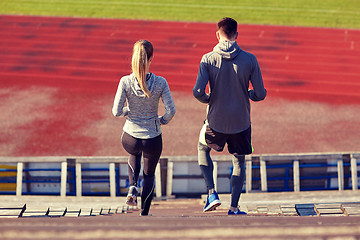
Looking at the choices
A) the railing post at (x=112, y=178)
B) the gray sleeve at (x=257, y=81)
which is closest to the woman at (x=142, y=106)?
the gray sleeve at (x=257, y=81)

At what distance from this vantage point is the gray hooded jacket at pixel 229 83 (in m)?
4.98

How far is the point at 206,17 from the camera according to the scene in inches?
789

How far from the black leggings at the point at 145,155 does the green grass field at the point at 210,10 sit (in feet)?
48.0

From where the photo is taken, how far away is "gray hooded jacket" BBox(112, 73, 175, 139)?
16.5 feet

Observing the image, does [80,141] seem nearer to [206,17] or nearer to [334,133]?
[334,133]

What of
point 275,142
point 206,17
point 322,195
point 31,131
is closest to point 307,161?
point 322,195

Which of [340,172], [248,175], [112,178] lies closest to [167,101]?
[112,178]

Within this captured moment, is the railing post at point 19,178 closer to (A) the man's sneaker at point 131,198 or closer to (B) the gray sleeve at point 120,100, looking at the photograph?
(A) the man's sneaker at point 131,198

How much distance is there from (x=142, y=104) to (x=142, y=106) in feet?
0.07

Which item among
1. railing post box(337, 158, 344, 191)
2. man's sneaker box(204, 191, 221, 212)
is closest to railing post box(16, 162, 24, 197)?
man's sneaker box(204, 191, 221, 212)

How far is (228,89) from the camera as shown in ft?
16.5

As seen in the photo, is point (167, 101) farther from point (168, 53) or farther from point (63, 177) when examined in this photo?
point (168, 53)

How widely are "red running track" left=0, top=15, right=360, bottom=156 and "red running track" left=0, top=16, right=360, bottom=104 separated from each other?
30mm

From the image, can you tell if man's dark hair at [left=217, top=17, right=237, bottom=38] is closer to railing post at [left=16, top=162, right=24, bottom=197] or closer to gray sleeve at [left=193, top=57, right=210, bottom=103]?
gray sleeve at [left=193, top=57, right=210, bottom=103]
